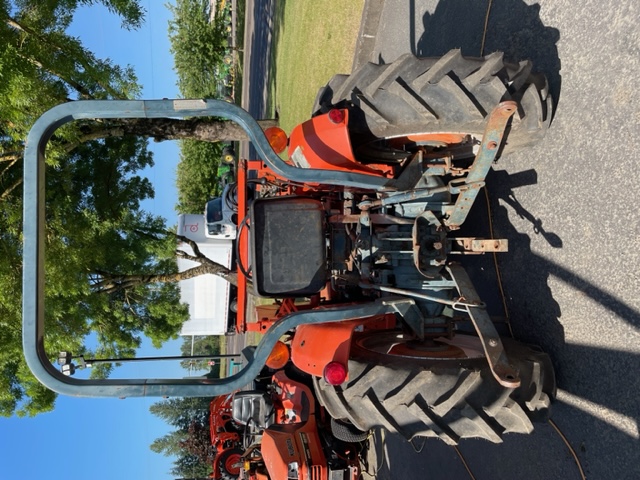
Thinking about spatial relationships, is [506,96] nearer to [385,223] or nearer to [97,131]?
[385,223]

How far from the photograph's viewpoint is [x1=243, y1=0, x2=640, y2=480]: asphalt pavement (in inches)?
109

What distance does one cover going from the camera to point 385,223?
11.0 ft

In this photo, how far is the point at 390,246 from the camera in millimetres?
3346

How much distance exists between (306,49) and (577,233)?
7.68m

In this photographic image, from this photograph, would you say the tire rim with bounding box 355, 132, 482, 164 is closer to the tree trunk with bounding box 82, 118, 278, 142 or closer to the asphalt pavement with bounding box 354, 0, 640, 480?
the asphalt pavement with bounding box 354, 0, 640, 480

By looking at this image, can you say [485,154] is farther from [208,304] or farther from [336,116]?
[208,304]

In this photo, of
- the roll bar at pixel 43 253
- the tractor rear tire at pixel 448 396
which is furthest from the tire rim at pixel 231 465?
the roll bar at pixel 43 253

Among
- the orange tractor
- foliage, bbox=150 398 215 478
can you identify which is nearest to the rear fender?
the orange tractor

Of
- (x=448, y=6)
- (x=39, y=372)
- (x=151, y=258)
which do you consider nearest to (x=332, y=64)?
(x=448, y=6)

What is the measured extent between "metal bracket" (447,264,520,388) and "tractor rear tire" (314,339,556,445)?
18 centimetres

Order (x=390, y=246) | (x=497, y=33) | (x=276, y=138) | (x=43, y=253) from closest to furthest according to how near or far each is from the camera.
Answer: (x=43, y=253), (x=390, y=246), (x=276, y=138), (x=497, y=33)

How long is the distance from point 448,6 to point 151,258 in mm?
5000

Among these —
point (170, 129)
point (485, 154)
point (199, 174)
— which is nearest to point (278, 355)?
point (485, 154)

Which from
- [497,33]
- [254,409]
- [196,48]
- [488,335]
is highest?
[196,48]
